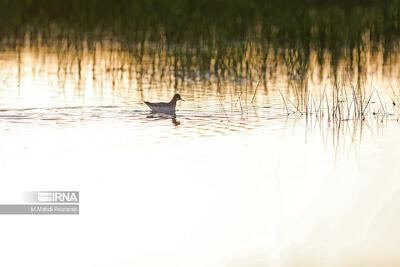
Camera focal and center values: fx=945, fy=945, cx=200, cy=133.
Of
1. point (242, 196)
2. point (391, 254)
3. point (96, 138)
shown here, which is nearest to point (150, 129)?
point (96, 138)

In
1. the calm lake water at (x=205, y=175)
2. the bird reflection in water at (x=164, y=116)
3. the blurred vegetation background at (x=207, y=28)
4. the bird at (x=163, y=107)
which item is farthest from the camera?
the blurred vegetation background at (x=207, y=28)

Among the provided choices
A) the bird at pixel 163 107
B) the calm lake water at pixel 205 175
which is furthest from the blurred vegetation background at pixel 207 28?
the bird at pixel 163 107

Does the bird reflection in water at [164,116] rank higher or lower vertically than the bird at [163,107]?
lower

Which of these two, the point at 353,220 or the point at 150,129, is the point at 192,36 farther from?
the point at 353,220

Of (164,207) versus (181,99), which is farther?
(181,99)

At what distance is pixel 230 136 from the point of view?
9688mm

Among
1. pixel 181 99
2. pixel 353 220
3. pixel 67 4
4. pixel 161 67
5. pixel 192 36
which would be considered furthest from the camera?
pixel 67 4

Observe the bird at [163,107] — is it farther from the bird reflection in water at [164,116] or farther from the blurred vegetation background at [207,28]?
the blurred vegetation background at [207,28]

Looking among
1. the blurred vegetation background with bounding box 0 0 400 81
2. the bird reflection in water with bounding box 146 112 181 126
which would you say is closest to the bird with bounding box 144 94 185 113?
the bird reflection in water with bounding box 146 112 181 126

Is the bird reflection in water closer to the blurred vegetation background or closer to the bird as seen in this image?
the bird

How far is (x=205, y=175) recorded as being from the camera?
7.97m

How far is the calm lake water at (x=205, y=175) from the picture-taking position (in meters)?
6.27

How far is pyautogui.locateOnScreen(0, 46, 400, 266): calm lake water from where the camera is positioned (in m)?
6.27

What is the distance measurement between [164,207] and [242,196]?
0.71 m
